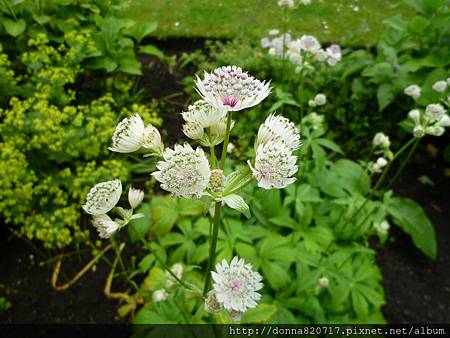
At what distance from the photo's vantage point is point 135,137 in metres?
0.85

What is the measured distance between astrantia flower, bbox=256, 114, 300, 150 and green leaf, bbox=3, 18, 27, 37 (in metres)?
2.20

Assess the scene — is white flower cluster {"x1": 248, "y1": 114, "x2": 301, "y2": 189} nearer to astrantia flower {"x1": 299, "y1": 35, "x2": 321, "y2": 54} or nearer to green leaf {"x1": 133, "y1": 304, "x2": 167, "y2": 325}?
green leaf {"x1": 133, "y1": 304, "x2": 167, "y2": 325}

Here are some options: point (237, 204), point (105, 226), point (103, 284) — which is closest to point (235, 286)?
point (237, 204)

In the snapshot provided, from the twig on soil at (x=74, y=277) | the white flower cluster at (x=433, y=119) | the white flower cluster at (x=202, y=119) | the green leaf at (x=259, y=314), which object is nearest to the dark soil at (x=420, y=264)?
the green leaf at (x=259, y=314)

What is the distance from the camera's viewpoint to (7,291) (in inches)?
84.0

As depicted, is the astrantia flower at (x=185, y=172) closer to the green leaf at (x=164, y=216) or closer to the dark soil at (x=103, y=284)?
the green leaf at (x=164, y=216)

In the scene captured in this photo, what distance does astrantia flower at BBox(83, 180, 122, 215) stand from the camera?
0.84m

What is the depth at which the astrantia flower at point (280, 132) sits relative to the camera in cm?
83

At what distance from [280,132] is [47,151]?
1.72m

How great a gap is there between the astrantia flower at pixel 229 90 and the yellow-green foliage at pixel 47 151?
1423mm

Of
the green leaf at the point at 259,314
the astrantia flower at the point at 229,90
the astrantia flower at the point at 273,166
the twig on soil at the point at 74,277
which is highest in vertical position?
the astrantia flower at the point at 229,90

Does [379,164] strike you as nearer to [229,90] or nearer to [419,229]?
[419,229]

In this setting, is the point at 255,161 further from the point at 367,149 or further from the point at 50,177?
the point at 367,149

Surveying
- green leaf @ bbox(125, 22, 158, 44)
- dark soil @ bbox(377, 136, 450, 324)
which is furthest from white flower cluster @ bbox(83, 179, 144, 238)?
green leaf @ bbox(125, 22, 158, 44)
